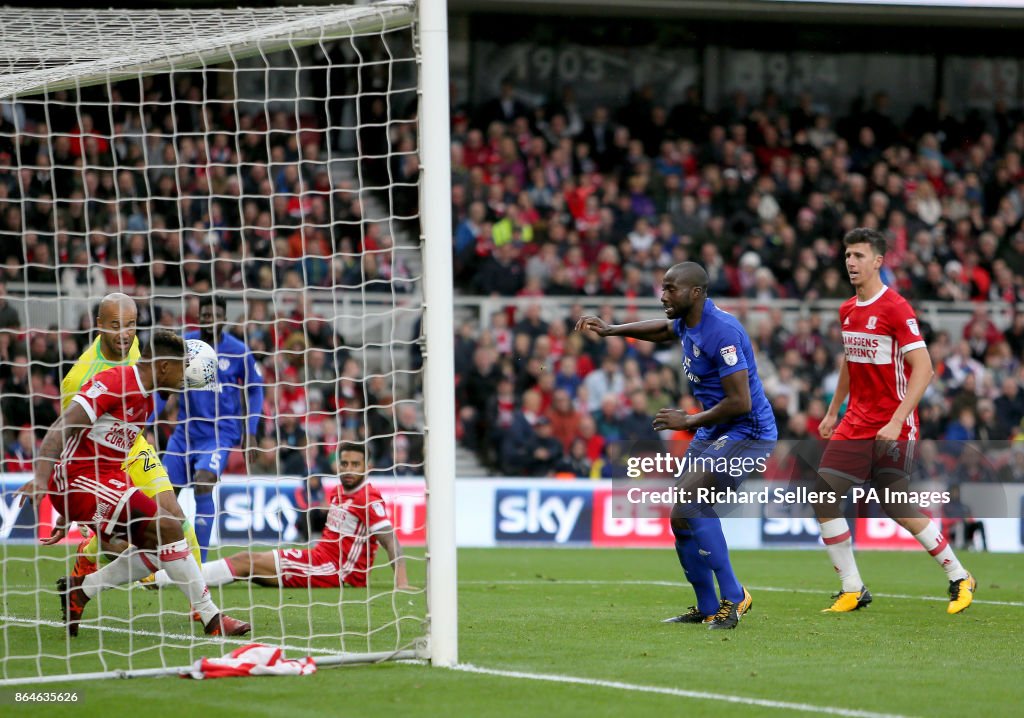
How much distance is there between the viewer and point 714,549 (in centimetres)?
786

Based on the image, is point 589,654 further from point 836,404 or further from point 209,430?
point 209,430

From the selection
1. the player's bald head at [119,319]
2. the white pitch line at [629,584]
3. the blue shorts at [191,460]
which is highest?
the player's bald head at [119,319]

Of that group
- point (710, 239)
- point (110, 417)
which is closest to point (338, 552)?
point (110, 417)

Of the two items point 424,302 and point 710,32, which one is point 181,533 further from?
point 710,32

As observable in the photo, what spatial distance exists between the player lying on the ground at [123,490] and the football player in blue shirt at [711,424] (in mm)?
2511

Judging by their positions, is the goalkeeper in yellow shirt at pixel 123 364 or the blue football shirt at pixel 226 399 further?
the blue football shirt at pixel 226 399

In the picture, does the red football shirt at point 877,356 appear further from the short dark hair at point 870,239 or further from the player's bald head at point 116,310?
the player's bald head at point 116,310

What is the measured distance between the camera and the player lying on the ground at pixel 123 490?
716cm

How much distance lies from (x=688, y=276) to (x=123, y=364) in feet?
10.4

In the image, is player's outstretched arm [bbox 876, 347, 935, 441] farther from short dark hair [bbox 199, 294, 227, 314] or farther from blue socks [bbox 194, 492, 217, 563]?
blue socks [bbox 194, 492, 217, 563]

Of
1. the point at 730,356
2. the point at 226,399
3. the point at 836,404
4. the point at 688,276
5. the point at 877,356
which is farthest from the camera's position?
the point at 226,399

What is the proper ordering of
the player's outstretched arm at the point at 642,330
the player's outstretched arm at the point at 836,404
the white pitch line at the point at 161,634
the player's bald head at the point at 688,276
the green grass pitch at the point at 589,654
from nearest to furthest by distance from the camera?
the green grass pitch at the point at 589,654
the white pitch line at the point at 161,634
the player's bald head at the point at 688,276
the player's outstretched arm at the point at 642,330
the player's outstretched arm at the point at 836,404

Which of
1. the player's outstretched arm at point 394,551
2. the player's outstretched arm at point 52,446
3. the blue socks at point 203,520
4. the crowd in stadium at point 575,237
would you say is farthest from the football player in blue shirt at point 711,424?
the crowd in stadium at point 575,237

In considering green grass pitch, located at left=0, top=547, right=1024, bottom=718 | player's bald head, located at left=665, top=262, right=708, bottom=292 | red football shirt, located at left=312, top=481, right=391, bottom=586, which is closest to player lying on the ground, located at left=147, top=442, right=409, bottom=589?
red football shirt, located at left=312, top=481, right=391, bottom=586
